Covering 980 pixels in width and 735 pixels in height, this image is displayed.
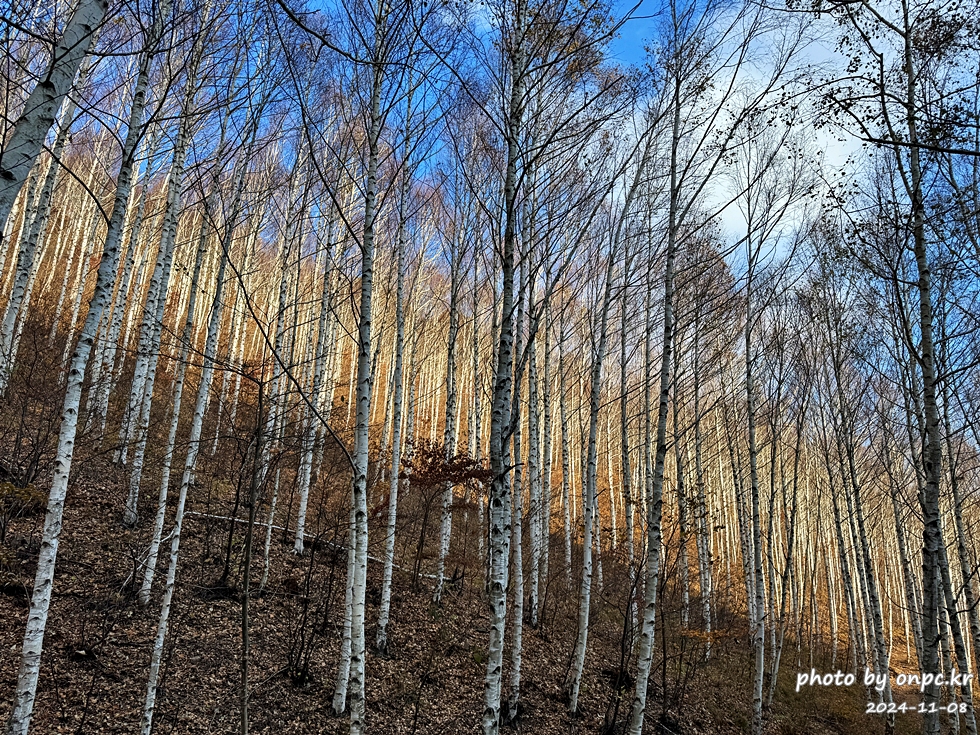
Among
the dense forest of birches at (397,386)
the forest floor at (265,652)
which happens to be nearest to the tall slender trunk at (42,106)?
the dense forest of birches at (397,386)

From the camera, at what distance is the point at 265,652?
20.4 feet

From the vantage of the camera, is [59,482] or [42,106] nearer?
[42,106]

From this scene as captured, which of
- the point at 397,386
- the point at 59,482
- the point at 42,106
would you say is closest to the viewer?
the point at 42,106

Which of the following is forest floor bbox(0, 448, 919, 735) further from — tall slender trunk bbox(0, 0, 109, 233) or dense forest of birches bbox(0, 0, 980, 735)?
tall slender trunk bbox(0, 0, 109, 233)

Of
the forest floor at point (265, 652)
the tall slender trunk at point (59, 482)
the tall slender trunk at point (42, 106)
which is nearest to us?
the tall slender trunk at point (42, 106)

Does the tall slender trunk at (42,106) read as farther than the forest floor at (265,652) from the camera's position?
No

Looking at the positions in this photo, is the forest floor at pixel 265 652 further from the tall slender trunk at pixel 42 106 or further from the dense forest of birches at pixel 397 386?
the tall slender trunk at pixel 42 106

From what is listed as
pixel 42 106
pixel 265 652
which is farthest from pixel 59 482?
pixel 265 652

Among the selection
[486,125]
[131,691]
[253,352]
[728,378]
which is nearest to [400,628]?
[131,691]

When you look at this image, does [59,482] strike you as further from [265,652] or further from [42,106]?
[265,652]

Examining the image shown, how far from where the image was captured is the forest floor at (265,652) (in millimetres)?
4996

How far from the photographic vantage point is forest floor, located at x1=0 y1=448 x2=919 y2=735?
500cm

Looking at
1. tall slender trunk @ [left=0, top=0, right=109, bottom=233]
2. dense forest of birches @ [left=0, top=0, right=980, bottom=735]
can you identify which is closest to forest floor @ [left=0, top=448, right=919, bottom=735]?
dense forest of birches @ [left=0, top=0, right=980, bottom=735]

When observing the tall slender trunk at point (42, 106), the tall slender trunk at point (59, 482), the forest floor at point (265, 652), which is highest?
the tall slender trunk at point (42, 106)
